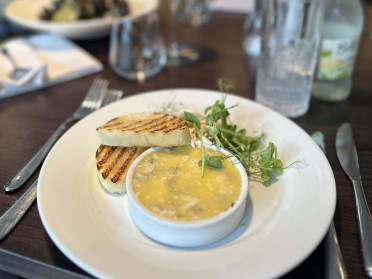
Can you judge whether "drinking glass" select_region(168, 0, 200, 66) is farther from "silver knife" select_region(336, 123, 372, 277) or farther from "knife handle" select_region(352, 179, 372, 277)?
"knife handle" select_region(352, 179, 372, 277)

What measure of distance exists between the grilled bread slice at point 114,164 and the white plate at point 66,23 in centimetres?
75

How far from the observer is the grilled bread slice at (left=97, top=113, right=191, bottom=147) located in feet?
2.93

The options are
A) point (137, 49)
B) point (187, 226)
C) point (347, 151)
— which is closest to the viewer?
point (187, 226)

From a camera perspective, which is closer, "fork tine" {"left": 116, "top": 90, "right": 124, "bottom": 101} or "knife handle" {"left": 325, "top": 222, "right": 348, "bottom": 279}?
"knife handle" {"left": 325, "top": 222, "right": 348, "bottom": 279}

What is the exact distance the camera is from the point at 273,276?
66 cm

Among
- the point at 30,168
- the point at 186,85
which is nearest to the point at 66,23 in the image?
the point at 186,85

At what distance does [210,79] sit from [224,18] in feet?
1.84

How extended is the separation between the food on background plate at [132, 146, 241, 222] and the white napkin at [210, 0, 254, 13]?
1168mm

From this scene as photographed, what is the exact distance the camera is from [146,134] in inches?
35.3

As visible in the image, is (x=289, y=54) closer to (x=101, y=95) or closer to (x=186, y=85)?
(x=186, y=85)

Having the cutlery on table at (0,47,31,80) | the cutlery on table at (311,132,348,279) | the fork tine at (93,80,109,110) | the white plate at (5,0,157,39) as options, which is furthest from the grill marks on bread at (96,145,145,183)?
the white plate at (5,0,157,39)

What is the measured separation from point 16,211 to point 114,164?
219 mm

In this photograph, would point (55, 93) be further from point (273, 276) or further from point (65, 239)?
point (273, 276)

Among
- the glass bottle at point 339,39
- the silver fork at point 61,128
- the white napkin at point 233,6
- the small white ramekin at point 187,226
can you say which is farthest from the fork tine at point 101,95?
the white napkin at point 233,6
